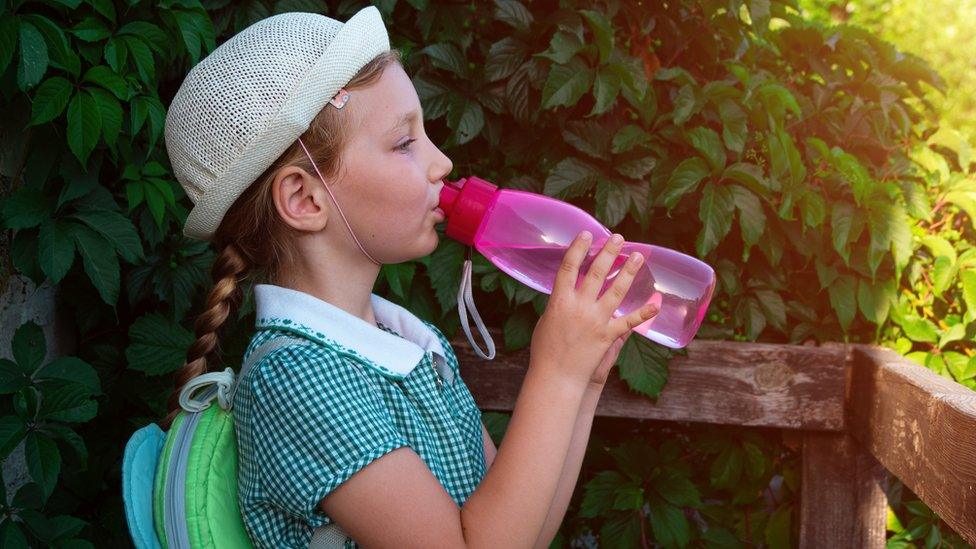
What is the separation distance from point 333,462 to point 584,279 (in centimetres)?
45

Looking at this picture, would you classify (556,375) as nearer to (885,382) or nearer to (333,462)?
(333,462)

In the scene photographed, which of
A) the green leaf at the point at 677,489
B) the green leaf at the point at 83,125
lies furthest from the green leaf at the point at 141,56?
the green leaf at the point at 677,489

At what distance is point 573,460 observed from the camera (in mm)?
1667

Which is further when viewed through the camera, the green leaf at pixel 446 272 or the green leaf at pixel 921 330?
the green leaf at pixel 921 330

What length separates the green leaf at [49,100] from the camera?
171cm

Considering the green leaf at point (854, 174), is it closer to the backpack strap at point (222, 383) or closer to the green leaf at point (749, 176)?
the green leaf at point (749, 176)

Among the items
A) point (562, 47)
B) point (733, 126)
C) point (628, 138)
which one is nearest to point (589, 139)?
point (628, 138)

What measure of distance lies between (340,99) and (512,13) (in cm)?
90

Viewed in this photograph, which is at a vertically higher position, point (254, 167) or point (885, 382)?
point (254, 167)

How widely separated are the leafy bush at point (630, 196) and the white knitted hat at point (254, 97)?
0.42 meters

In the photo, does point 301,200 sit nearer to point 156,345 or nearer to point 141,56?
point 141,56

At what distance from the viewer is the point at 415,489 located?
50.8 inches

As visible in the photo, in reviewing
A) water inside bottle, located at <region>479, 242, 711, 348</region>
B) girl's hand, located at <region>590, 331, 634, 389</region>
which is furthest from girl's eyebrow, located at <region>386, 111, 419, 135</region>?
girl's hand, located at <region>590, 331, 634, 389</region>

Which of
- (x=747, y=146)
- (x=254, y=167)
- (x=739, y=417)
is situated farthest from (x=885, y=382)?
Answer: (x=254, y=167)
